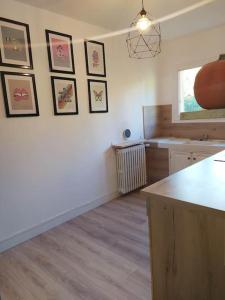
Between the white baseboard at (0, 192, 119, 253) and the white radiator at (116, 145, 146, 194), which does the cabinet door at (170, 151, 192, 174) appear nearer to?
the white radiator at (116, 145, 146, 194)

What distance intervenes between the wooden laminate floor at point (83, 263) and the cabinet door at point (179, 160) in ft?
3.53

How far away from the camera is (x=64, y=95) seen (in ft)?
8.24

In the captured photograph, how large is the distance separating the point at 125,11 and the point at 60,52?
86cm

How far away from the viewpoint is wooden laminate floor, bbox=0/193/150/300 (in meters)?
1.60

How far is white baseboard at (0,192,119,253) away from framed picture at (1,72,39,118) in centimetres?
123

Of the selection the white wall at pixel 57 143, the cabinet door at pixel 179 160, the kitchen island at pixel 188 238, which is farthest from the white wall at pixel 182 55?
the kitchen island at pixel 188 238

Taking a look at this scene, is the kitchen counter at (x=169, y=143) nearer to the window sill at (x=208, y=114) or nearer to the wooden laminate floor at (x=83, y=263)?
the wooden laminate floor at (x=83, y=263)

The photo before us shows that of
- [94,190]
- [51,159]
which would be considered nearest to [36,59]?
[51,159]

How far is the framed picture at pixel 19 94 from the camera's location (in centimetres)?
206

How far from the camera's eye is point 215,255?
1.00 meters

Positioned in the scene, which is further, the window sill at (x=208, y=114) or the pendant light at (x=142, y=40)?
the pendant light at (x=142, y=40)

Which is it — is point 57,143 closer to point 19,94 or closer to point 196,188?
Result: point 19,94

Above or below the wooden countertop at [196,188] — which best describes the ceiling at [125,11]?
above

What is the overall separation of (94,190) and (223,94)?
2.44m
